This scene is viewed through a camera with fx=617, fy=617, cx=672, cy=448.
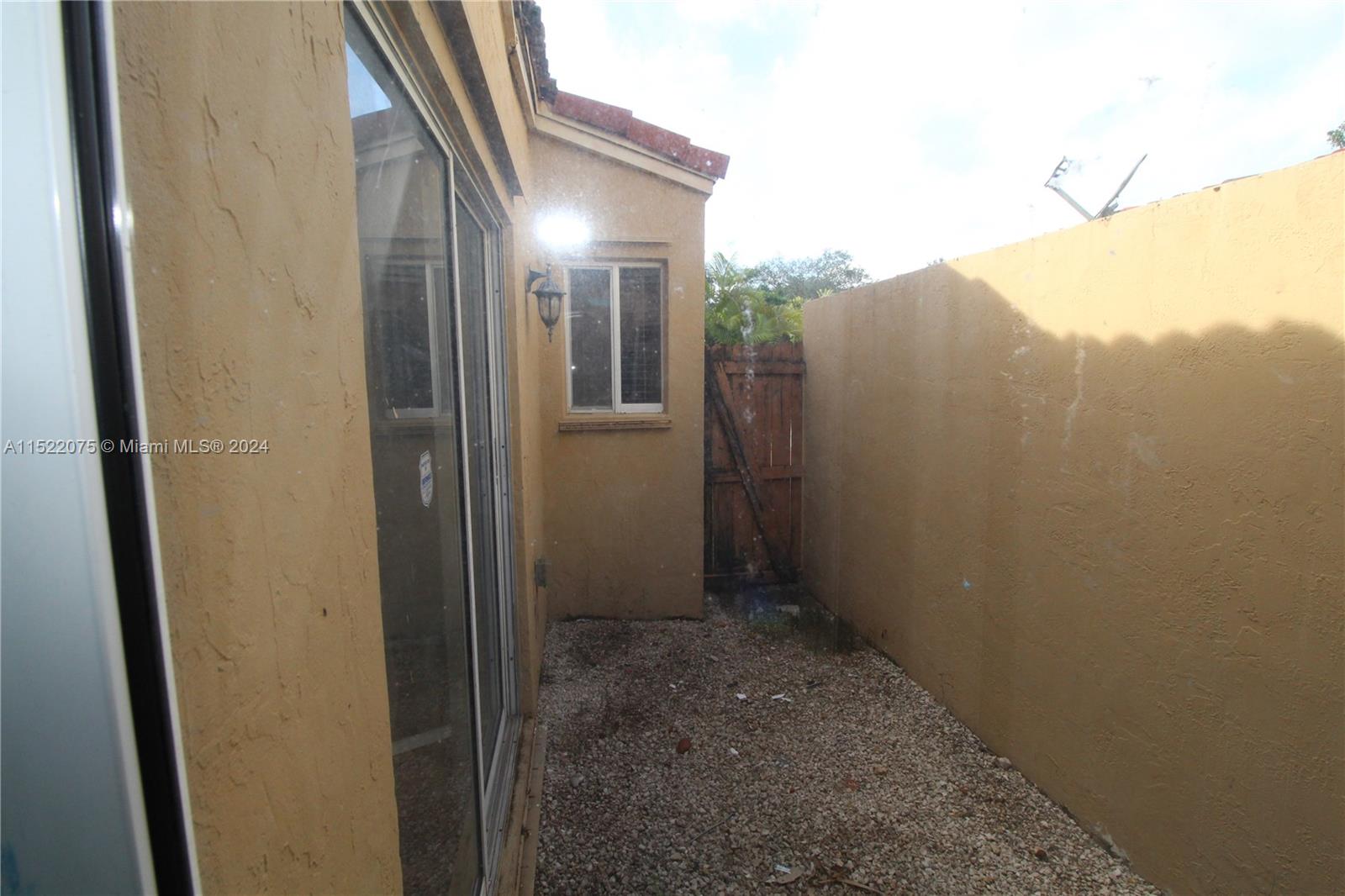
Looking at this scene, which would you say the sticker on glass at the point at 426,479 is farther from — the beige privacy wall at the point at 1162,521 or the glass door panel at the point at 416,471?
the beige privacy wall at the point at 1162,521

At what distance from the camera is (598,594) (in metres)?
5.04

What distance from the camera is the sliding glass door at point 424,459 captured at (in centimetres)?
128

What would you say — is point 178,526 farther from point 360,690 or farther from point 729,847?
point 729,847

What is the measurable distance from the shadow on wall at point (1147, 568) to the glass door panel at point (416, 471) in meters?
2.50

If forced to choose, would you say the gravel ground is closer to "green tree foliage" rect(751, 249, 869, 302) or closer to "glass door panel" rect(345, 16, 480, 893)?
"glass door panel" rect(345, 16, 480, 893)

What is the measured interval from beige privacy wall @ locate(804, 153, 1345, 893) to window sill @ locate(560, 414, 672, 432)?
1.99m

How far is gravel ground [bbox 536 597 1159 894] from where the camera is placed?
2.49 metres

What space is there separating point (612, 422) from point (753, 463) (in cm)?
163

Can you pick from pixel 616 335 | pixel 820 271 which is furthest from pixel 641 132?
pixel 820 271

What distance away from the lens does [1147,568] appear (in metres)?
2.36

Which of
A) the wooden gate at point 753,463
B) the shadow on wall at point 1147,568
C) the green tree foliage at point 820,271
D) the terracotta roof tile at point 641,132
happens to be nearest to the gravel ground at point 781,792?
the shadow on wall at point 1147,568

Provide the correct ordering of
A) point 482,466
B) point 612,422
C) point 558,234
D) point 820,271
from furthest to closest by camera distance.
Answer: point 820,271
point 612,422
point 558,234
point 482,466

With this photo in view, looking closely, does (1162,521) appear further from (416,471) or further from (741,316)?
(741,316)

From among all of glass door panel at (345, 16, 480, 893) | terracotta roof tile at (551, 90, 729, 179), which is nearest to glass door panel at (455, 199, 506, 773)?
glass door panel at (345, 16, 480, 893)
